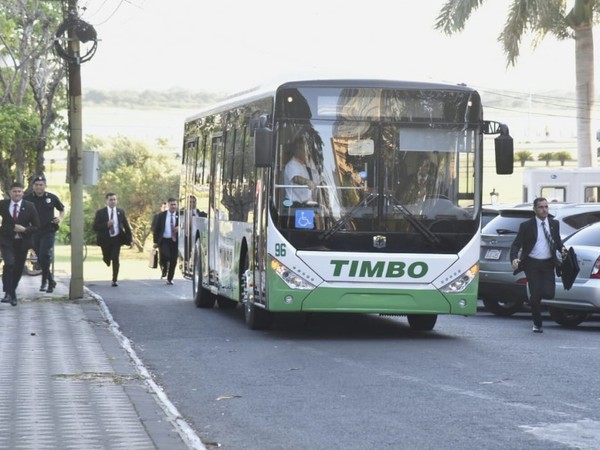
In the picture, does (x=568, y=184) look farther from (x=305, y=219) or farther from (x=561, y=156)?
(x=561, y=156)

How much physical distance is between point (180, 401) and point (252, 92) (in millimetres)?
8312

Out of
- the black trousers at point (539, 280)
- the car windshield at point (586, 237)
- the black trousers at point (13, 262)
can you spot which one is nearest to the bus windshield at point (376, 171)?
the black trousers at point (539, 280)

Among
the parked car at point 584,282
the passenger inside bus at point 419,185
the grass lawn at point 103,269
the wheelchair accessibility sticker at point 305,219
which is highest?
the passenger inside bus at point 419,185

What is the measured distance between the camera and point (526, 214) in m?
22.0

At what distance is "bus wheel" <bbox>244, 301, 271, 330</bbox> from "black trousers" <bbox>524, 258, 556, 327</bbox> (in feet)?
11.6

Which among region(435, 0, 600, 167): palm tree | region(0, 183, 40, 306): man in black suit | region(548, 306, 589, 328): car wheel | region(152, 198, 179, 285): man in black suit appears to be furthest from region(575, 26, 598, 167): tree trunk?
region(0, 183, 40, 306): man in black suit

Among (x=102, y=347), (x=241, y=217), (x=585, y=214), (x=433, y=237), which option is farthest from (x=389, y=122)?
(x=585, y=214)

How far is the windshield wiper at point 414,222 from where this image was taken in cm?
1697

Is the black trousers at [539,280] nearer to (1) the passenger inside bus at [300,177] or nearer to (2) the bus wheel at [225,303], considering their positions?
(1) the passenger inside bus at [300,177]

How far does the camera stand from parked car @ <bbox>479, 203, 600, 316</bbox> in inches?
855

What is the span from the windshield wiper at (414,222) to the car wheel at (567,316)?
14.0ft

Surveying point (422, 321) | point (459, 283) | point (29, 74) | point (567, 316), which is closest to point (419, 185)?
point (459, 283)

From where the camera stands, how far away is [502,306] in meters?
22.8

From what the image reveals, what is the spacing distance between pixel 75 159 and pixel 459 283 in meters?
8.73
